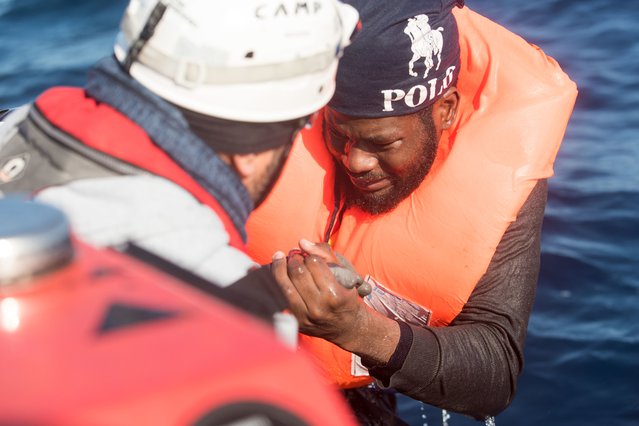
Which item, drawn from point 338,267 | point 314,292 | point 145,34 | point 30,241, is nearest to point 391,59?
point 338,267

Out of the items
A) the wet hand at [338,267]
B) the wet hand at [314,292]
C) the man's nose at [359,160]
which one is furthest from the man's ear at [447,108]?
the wet hand at [314,292]

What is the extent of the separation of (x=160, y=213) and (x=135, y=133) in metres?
0.24

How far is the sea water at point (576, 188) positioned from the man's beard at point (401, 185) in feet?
4.79

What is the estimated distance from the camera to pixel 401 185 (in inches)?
154

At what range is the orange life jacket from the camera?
3.81 metres

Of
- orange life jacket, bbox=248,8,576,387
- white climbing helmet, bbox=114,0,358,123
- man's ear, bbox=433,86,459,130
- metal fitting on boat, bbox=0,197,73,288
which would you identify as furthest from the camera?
man's ear, bbox=433,86,459,130

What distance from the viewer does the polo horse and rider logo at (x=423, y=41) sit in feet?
11.8

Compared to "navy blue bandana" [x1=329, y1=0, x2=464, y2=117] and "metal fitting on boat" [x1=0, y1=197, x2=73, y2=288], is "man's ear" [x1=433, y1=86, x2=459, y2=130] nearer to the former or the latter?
"navy blue bandana" [x1=329, y1=0, x2=464, y2=117]

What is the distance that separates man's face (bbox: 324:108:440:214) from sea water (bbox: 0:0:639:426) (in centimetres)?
152

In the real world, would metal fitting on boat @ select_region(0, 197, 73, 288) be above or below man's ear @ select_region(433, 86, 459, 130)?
above

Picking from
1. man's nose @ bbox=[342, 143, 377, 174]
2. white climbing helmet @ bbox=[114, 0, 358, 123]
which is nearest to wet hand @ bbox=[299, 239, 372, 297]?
man's nose @ bbox=[342, 143, 377, 174]

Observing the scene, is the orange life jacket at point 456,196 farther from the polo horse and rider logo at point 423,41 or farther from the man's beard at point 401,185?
the polo horse and rider logo at point 423,41

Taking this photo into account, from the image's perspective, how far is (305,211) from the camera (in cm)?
404

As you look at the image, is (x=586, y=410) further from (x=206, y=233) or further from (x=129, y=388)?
(x=129, y=388)
